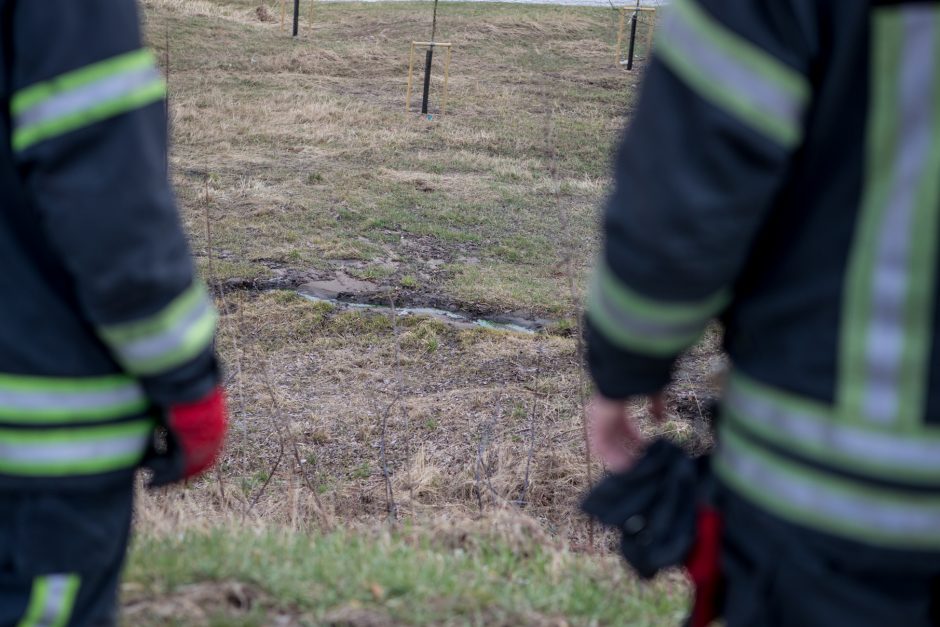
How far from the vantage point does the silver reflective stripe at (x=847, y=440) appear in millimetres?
1229

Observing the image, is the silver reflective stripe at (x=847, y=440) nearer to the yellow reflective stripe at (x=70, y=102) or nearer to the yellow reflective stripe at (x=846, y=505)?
the yellow reflective stripe at (x=846, y=505)

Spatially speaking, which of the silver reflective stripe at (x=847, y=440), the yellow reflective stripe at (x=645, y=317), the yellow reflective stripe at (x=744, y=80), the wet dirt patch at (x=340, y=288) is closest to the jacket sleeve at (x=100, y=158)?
the yellow reflective stripe at (x=645, y=317)

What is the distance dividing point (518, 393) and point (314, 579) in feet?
15.4

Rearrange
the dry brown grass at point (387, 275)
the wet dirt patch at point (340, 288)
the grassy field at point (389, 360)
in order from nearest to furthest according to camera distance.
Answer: the grassy field at point (389, 360)
the dry brown grass at point (387, 275)
the wet dirt patch at point (340, 288)

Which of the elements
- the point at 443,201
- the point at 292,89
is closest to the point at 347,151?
the point at 443,201

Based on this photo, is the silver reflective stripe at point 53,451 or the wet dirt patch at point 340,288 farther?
the wet dirt patch at point 340,288

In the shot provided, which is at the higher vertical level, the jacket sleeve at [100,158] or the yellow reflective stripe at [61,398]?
the jacket sleeve at [100,158]

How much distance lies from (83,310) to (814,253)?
111 cm

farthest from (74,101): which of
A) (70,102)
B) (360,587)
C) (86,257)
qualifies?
(360,587)

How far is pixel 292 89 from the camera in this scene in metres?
18.5

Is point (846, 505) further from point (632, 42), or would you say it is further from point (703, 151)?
point (632, 42)

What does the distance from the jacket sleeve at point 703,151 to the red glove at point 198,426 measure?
720 mm

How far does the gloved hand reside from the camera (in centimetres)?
161

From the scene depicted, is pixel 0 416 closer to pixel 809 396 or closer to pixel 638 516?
pixel 638 516
